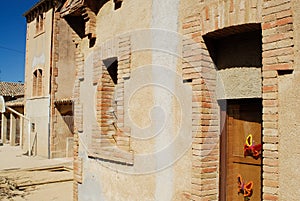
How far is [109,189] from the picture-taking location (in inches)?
220

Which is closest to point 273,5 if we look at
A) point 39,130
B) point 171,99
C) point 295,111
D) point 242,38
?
point 242,38

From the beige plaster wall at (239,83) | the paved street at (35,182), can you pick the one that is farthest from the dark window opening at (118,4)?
the paved street at (35,182)

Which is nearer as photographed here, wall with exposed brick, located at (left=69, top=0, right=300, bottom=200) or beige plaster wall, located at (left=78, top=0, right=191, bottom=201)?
wall with exposed brick, located at (left=69, top=0, right=300, bottom=200)

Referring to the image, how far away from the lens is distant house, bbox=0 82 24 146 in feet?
73.7

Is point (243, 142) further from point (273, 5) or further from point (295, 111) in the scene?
point (273, 5)

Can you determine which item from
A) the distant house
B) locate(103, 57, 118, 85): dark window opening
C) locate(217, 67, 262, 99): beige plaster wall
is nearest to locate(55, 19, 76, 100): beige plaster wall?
the distant house

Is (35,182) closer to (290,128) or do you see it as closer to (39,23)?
(290,128)

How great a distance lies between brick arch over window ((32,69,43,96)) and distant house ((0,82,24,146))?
119 inches


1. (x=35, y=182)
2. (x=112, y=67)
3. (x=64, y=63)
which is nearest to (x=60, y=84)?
(x=64, y=63)

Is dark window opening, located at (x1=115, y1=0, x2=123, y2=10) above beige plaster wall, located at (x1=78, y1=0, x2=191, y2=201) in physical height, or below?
above

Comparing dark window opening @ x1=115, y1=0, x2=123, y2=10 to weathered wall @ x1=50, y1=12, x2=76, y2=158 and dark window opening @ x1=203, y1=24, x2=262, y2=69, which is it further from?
weathered wall @ x1=50, y1=12, x2=76, y2=158

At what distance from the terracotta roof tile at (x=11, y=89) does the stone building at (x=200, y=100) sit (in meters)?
23.1

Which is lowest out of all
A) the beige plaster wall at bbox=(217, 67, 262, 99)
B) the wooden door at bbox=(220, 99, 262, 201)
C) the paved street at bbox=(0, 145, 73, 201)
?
the paved street at bbox=(0, 145, 73, 201)

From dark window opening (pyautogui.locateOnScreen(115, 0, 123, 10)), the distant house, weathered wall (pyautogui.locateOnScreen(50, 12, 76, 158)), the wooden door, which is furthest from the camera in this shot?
the distant house
